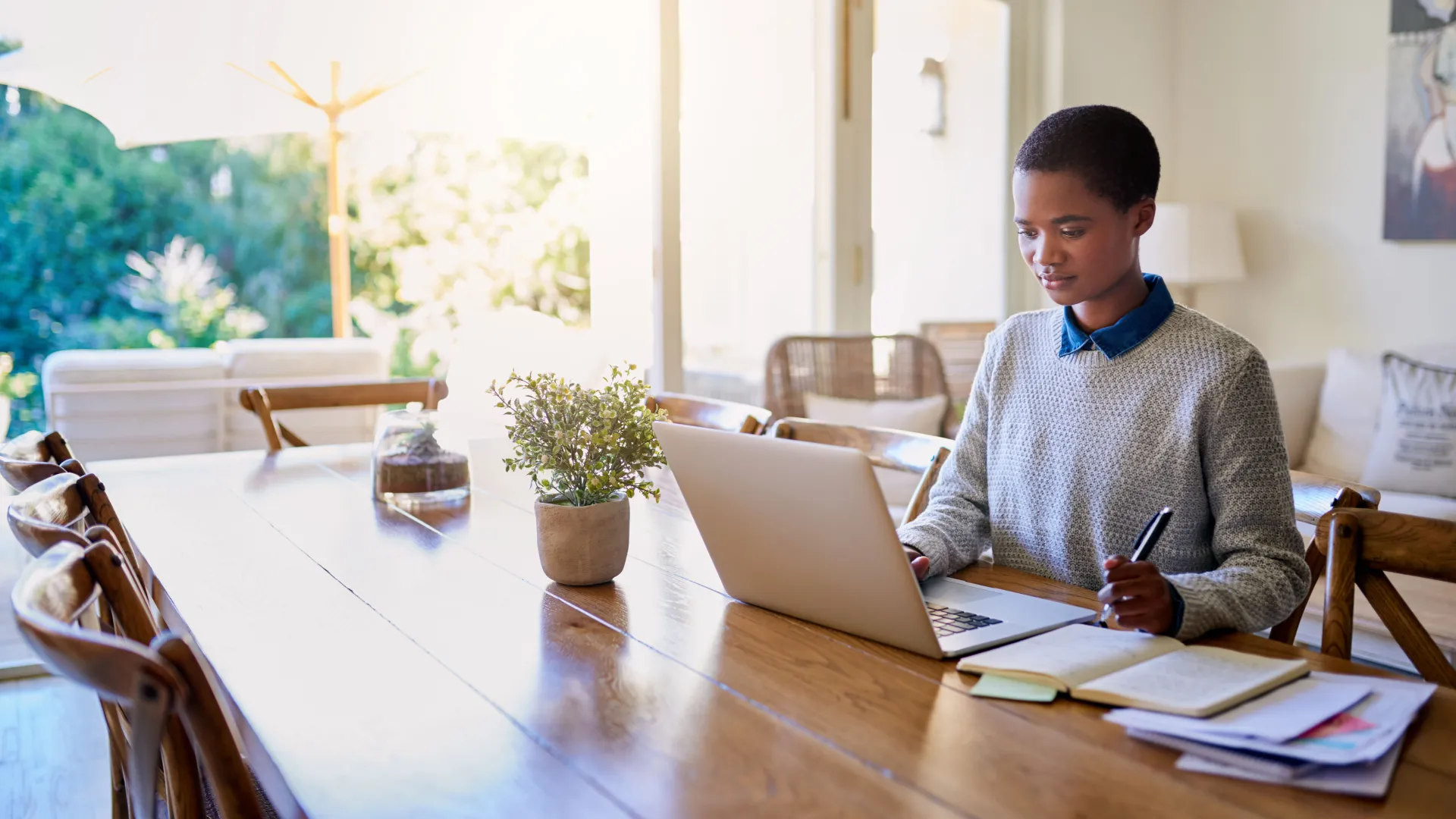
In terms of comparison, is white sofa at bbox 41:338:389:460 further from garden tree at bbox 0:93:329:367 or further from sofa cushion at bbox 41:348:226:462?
garden tree at bbox 0:93:329:367

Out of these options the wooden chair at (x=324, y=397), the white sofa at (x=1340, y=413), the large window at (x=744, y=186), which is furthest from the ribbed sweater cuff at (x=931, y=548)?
the large window at (x=744, y=186)

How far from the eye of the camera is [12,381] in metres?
4.77

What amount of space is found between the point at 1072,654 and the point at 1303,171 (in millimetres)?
3717

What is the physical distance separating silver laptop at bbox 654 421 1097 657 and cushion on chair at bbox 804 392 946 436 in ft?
7.28

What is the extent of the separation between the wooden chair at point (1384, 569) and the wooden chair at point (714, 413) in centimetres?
97

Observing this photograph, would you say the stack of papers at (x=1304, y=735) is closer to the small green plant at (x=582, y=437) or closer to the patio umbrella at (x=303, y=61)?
the small green plant at (x=582, y=437)

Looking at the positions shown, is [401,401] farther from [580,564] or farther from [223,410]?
[580,564]

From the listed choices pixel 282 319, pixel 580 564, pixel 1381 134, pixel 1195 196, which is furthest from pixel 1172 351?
pixel 282 319

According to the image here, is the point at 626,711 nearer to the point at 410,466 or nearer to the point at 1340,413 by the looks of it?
the point at 410,466

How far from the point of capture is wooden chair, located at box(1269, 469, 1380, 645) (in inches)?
46.8

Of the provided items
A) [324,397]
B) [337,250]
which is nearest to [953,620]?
[324,397]

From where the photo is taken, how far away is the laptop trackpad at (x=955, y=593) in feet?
3.67

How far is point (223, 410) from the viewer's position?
3.77m

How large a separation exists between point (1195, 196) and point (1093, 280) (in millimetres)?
3575
